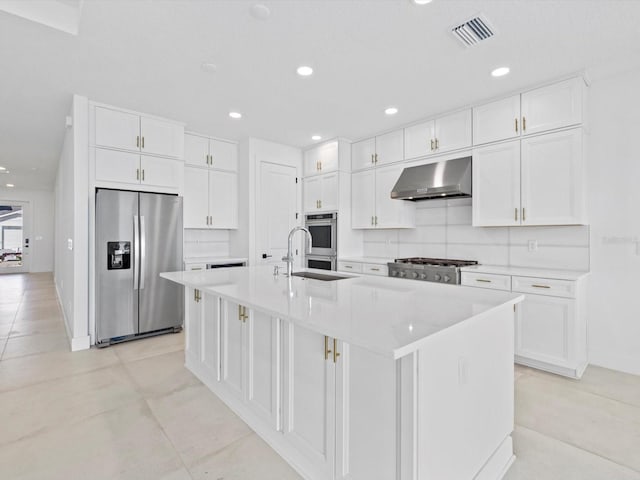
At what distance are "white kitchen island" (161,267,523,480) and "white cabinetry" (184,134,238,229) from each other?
8.86 feet

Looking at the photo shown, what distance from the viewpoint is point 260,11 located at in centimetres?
201

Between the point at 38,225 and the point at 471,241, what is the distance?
1183 centimetres

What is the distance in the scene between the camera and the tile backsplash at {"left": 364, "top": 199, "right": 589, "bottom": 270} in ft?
10.2

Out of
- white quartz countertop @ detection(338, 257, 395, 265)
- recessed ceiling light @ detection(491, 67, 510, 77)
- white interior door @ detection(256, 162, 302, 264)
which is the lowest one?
white quartz countertop @ detection(338, 257, 395, 265)

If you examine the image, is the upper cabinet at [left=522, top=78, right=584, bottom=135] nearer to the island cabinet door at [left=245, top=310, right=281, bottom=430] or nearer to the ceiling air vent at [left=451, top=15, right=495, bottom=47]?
the ceiling air vent at [left=451, top=15, right=495, bottom=47]

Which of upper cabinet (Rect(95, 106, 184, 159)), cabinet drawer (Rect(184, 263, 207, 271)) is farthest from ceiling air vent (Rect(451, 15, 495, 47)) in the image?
cabinet drawer (Rect(184, 263, 207, 271))

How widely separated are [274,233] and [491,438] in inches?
152

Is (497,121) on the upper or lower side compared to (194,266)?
upper

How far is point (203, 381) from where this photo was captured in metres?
2.58

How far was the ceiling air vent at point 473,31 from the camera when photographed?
2.11m

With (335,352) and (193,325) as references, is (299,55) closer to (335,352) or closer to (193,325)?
(335,352)

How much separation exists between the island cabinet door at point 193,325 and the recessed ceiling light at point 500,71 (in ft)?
10.2

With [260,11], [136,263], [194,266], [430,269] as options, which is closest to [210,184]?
[194,266]

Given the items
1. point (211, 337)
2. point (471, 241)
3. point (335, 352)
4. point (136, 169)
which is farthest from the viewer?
point (471, 241)
